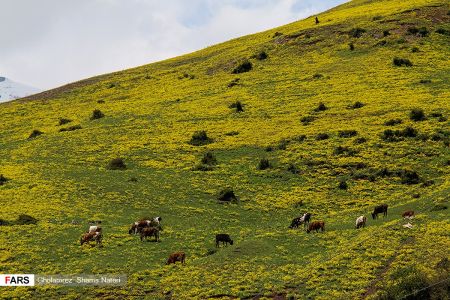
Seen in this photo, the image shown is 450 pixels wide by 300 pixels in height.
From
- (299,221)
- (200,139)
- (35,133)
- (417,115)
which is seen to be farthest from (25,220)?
(417,115)

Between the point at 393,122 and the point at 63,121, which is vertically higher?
the point at 63,121

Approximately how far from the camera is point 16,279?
128 feet

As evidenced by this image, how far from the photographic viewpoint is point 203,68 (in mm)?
120500

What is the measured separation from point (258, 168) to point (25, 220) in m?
25.5

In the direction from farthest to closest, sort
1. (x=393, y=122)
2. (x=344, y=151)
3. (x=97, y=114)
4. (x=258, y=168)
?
(x=97, y=114) → (x=393, y=122) → (x=344, y=151) → (x=258, y=168)

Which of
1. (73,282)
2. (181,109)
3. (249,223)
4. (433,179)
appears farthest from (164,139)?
(73,282)

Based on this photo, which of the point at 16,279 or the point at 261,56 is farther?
the point at 261,56

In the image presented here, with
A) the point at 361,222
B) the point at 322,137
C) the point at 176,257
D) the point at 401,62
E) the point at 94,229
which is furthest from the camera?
the point at 401,62

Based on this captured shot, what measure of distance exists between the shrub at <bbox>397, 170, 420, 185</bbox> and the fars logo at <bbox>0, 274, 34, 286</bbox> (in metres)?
35.4

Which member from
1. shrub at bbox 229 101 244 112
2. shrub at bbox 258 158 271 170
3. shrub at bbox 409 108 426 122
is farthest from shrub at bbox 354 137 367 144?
shrub at bbox 229 101 244 112

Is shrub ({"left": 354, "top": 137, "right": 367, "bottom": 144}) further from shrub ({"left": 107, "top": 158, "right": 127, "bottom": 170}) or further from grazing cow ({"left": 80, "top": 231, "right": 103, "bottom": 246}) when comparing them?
grazing cow ({"left": 80, "top": 231, "right": 103, "bottom": 246})

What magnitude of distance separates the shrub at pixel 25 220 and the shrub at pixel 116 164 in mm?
18459

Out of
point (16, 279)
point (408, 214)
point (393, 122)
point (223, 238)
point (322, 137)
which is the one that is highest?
point (393, 122)

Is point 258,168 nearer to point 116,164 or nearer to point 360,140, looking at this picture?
point 360,140
